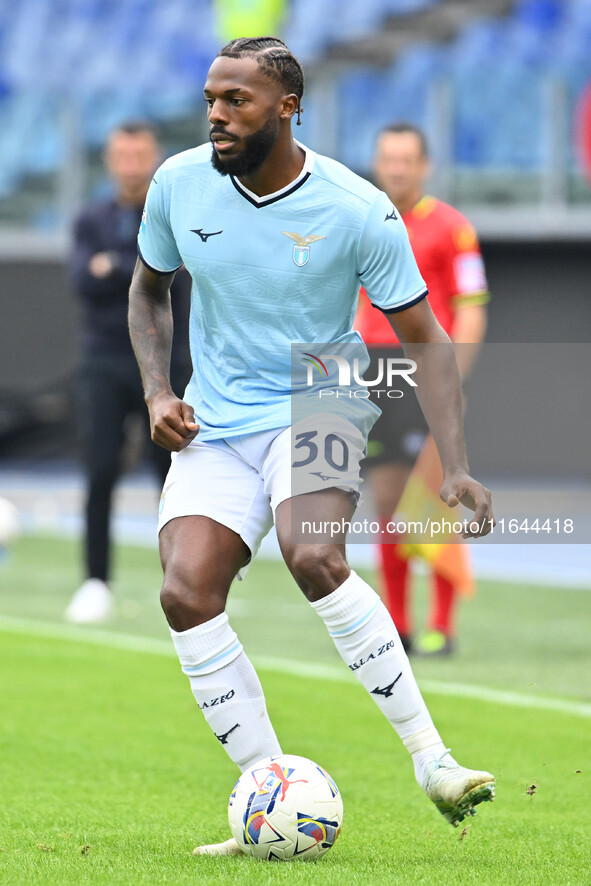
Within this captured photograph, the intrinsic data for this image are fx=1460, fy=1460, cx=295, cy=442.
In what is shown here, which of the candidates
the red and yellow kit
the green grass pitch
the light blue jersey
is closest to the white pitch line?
the green grass pitch

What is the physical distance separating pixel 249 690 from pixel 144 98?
1819 centimetres

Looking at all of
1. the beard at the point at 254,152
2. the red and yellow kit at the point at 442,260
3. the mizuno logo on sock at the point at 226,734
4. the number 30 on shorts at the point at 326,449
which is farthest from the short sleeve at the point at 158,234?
the red and yellow kit at the point at 442,260

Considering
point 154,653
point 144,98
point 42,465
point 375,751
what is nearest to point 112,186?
point 144,98

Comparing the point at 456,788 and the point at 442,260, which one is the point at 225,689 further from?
the point at 442,260

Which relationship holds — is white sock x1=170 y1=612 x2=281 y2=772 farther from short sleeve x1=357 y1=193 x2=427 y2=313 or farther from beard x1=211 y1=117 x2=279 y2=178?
beard x1=211 y1=117 x2=279 y2=178

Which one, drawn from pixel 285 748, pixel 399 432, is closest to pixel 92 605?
pixel 399 432

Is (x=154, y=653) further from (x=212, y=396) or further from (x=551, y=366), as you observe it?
(x=551, y=366)

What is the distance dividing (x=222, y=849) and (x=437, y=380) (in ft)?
4.38

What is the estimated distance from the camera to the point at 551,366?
18.8 meters

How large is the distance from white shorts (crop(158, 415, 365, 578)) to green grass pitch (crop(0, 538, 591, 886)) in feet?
2.91

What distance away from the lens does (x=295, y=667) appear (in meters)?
7.08

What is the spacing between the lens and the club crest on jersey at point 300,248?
3.85 metres

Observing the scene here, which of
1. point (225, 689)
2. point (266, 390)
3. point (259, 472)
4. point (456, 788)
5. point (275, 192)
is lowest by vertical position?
point (456, 788)

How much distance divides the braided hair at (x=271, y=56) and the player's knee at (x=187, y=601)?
4.06 feet
